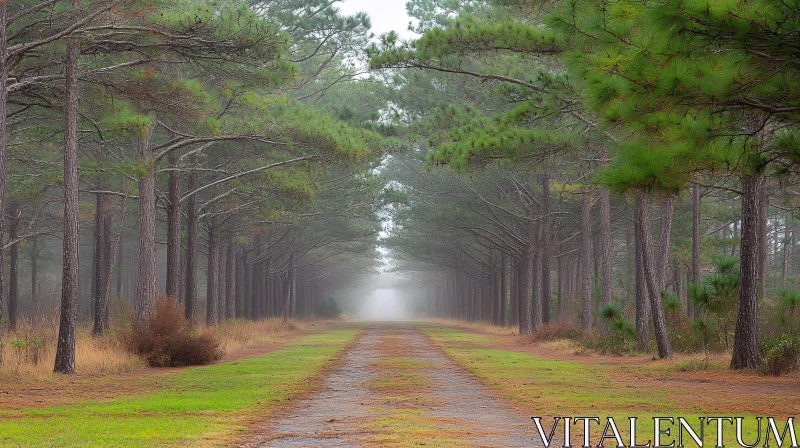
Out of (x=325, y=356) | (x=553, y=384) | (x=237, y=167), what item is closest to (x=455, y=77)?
(x=237, y=167)

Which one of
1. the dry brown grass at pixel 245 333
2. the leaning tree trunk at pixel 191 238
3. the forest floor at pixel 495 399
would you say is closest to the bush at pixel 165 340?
the forest floor at pixel 495 399

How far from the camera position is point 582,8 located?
15242 mm

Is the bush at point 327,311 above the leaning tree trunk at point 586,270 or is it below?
below

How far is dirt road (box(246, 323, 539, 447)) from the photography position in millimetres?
8688

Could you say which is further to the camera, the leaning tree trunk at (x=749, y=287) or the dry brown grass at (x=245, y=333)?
the dry brown grass at (x=245, y=333)

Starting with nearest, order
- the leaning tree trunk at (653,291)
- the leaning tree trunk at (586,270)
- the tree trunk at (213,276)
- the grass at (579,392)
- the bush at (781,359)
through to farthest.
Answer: the grass at (579,392) → the bush at (781,359) → the leaning tree trunk at (653,291) → the leaning tree trunk at (586,270) → the tree trunk at (213,276)

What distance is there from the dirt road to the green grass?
604 millimetres

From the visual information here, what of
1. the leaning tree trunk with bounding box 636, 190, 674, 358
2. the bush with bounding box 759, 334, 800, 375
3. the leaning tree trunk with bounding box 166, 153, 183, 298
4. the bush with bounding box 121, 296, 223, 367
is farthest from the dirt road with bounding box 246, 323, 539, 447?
the leaning tree trunk with bounding box 166, 153, 183, 298

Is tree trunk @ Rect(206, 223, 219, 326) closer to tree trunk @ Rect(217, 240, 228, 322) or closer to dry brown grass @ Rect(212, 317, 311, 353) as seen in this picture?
dry brown grass @ Rect(212, 317, 311, 353)

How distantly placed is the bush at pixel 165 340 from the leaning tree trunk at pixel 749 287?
12.5m

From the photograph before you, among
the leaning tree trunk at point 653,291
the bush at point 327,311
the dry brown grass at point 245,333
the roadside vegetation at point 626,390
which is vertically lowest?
the bush at point 327,311

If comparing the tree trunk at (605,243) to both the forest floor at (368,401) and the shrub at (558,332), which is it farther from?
the forest floor at (368,401)

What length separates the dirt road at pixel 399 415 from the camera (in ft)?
28.5

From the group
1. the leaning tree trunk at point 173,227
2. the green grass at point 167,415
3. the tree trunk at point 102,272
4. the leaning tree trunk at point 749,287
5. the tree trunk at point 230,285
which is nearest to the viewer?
the green grass at point 167,415
